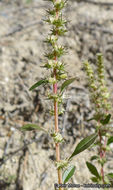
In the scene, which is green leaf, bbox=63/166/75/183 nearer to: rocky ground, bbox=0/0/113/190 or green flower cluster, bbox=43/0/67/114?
rocky ground, bbox=0/0/113/190

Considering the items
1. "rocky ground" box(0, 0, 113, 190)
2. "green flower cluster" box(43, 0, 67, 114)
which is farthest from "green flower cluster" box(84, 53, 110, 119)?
"green flower cluster" box(43, 0, 67, 114)

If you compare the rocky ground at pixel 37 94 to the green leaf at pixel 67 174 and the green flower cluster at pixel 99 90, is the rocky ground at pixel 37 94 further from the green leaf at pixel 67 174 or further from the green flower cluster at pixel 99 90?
the green flower cluster at pixel 99 90

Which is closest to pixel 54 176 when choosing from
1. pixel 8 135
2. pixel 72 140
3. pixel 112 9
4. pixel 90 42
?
pixel 72 140

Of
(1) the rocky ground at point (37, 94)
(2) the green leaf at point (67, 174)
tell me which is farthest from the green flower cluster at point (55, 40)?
(2) the green leaf at point (67, 174)

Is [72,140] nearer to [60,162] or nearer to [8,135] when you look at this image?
[8,135]

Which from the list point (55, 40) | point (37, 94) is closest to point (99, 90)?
point (55, 40)

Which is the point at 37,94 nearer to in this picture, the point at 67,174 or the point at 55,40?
the point at 67,174

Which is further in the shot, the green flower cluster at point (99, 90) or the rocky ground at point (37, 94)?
the rocky ground at point (37, 94)

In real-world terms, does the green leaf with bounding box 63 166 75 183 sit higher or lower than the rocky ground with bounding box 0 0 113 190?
lower
